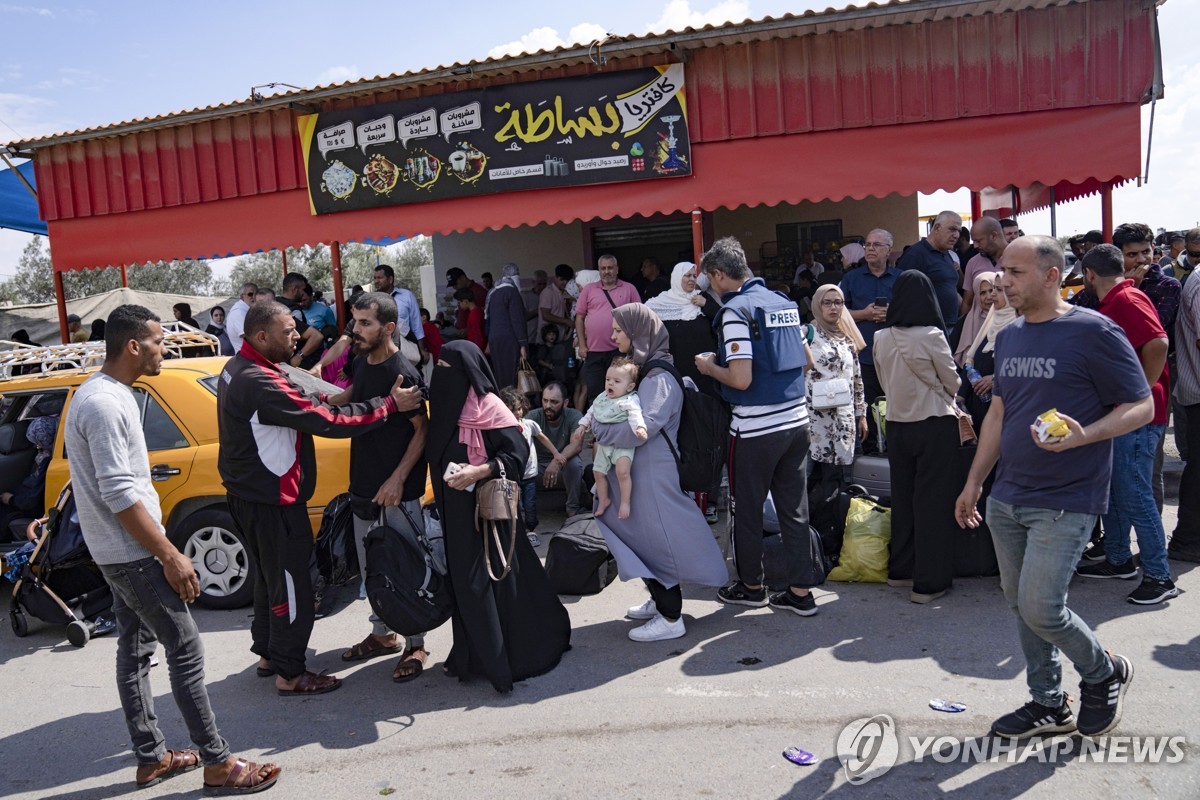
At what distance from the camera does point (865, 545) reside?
574 cm

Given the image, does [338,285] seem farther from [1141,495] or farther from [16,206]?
[1141,495]

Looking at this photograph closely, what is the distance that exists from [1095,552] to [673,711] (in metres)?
3.24

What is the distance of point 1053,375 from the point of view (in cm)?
336

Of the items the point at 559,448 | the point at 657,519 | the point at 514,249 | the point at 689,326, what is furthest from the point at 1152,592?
the point at 514,249

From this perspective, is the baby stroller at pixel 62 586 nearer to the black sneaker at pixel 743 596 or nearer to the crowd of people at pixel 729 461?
the crowd of people at pixel 729 461

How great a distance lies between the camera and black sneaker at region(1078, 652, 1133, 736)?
135 inches

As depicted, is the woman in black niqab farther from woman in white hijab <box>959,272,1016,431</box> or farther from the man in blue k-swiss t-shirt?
woman in white hijab <box>959,272,1016,431</box>

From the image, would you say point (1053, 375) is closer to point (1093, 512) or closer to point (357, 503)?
point (1093, 512)

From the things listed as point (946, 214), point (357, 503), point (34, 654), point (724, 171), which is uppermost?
point (724, 171)

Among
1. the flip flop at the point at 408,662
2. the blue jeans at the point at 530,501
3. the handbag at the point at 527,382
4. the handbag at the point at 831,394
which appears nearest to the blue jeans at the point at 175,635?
the flip flop at the point at 408,662

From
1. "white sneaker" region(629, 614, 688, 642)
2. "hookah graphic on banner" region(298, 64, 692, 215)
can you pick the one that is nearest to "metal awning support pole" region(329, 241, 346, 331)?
"hookah graphic on banner" region(298, 64, 692, 215)

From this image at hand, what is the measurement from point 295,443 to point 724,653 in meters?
2.43

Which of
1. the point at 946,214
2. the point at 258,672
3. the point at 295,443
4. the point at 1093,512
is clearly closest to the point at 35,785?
the point at 258,672

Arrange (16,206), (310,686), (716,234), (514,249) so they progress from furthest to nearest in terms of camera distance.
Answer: (514,249), (16,206), (716,234), (310,686)
